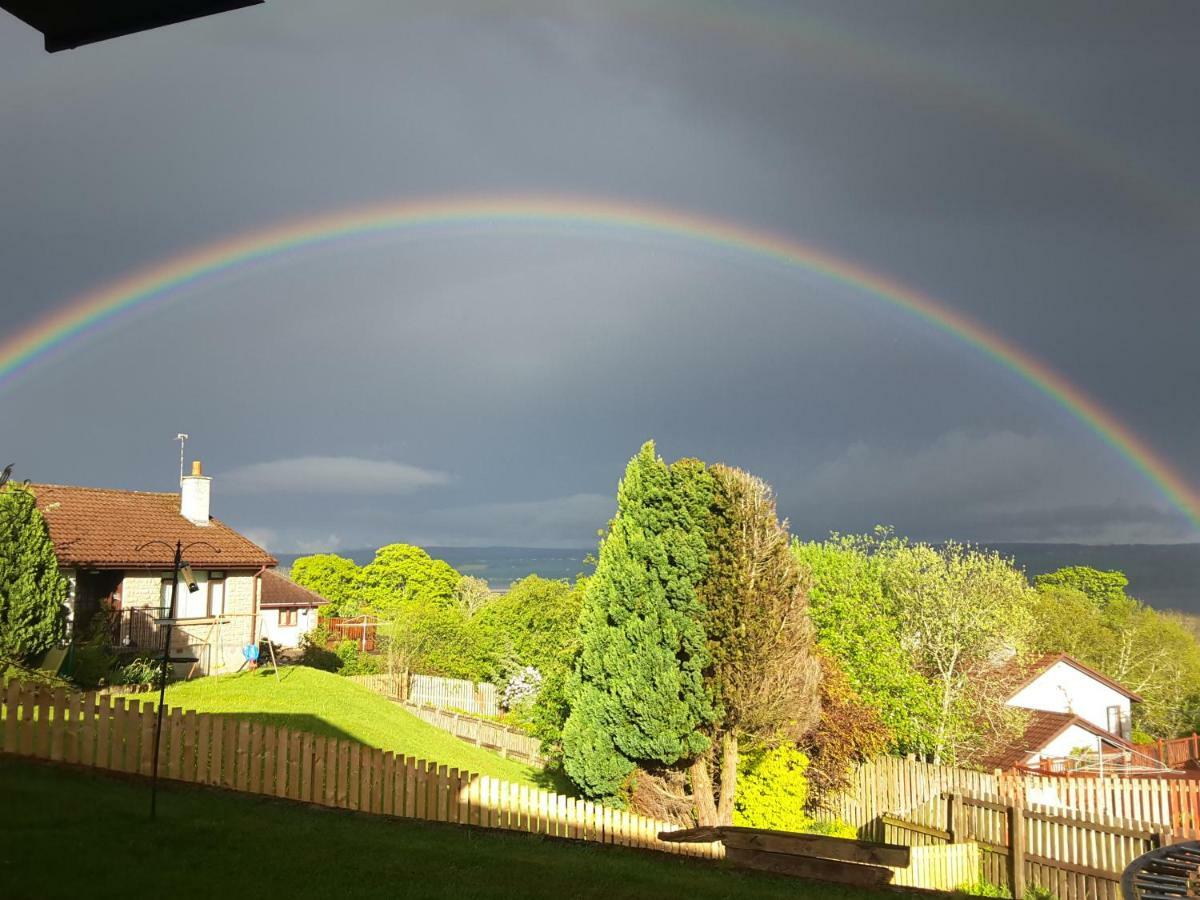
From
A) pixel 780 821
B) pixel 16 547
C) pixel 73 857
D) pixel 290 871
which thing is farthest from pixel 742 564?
pixel 16 547

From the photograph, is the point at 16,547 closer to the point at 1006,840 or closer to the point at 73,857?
the point at 73,857

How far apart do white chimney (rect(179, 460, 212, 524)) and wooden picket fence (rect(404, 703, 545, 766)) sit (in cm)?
1083

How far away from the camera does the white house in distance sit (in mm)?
43062

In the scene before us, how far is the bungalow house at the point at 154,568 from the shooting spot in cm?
2686

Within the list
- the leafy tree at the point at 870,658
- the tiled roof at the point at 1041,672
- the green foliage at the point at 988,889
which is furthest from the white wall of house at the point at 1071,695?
the green foliage at the point at 988,889

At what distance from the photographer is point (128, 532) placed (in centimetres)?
2938

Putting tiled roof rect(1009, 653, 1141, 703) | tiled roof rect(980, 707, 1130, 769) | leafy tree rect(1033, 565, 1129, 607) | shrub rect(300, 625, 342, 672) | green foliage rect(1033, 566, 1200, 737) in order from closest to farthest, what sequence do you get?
tiled roof rect(980, 707, 1130, 769)
tiled roof rect(1009, 653, 1141, 703)
shrub rect(300, 625, 342, 672)
green foliage rect(1033, 566, 1200, 737)
leafy tree rect(1033, 565, 1129, 607)

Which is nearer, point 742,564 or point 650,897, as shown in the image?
point 650,897

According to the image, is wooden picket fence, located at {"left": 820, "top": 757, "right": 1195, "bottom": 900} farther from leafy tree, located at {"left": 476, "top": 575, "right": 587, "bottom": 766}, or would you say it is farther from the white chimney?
the white chimney

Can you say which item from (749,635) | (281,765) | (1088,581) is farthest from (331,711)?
(1088,581)

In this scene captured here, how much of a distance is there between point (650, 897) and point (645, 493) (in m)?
9.38

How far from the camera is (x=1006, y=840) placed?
1520cm

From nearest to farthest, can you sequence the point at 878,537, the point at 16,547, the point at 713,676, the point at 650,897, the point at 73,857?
the point at 73,857, the point at 650,897, the point at 713,676, the point at 16,547, the point at 878,537

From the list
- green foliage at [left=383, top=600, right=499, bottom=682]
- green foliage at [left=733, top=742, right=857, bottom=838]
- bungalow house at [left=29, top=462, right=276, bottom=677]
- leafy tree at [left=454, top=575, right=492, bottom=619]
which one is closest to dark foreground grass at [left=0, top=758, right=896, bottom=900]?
green foliage at [left=733, top=742, right=857, bottom=838]
